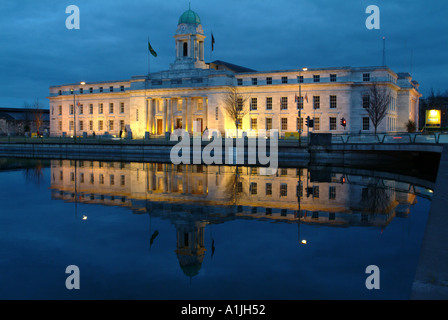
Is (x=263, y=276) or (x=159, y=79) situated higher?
(x=159, y=79)

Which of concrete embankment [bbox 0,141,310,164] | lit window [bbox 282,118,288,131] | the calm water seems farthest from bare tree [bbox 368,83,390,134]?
the calm water

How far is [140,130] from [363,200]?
62.6m

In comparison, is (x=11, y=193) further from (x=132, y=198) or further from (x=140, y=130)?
(x=140, y=130)

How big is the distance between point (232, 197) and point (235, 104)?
49.7m

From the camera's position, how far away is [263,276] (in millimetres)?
8742

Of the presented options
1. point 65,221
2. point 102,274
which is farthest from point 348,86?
point 102,274

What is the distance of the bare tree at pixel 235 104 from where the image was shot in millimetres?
67875

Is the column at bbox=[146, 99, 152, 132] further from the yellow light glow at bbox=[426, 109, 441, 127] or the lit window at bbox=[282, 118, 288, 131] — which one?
the yellow light glow at bbox=[426, 109, 441, 127]

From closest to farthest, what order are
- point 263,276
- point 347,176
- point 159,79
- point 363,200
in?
point 263,276 → point 363,200 → point 347,176 → point 159,79

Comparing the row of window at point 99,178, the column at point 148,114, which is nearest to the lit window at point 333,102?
the column at point 148,114

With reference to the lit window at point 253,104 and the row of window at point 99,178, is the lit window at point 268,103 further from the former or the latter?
the row of window at point 99,178

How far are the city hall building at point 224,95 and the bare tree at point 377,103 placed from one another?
1.16m

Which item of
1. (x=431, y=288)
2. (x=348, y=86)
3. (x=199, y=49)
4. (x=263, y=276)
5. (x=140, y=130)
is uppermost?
(x=199, y=49)

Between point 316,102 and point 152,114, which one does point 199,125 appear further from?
point 316,102
